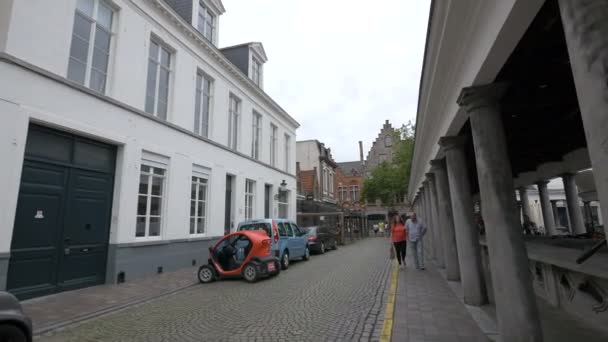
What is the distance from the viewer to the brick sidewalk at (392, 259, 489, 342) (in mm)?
4293

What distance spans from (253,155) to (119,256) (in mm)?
9513

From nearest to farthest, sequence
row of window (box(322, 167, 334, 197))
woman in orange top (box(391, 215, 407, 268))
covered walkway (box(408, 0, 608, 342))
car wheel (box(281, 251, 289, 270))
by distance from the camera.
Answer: covered walkway (box(408, 0, 608, 342)), woman in orange top (box(391, 215, 407, 268)), car wheel (box(281, 251, 289, 270)), row of window (box(322, 167, 334, 197))

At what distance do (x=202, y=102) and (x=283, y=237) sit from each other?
6665 millimetres

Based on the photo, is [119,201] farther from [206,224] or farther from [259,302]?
[259,302]

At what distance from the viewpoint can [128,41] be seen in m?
9.66

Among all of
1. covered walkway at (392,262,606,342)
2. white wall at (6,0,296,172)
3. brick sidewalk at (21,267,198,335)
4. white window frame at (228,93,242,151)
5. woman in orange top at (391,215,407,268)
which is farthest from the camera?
white window frame at (228,93,242,151)

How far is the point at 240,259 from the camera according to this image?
8969mm

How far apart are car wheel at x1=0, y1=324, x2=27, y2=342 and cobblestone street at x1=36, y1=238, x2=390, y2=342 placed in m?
1.76

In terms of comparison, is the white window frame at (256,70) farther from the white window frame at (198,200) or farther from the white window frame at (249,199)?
the white window frame at (198,200)

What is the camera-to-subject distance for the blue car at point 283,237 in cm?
1098

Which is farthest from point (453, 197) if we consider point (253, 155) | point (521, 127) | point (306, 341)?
point (253, 155)

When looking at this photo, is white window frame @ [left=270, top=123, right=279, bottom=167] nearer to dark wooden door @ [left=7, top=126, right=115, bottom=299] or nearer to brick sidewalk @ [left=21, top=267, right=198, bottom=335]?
brick sidewalk @ [left=21, top=267, right=198, bottom=335]

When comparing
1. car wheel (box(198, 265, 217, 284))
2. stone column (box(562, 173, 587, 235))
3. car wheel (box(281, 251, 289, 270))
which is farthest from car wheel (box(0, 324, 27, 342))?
stone column (box(562, 173, 587, 235))

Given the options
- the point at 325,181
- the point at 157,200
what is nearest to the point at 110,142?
the point at 157,200
